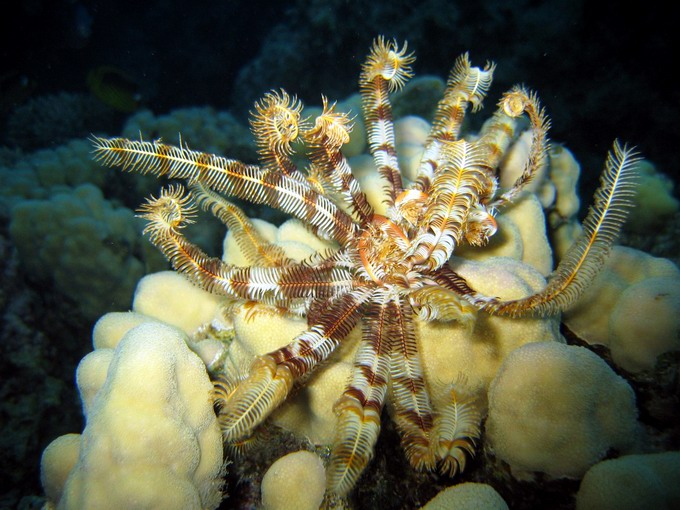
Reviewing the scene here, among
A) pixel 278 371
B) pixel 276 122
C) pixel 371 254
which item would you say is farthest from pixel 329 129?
pixel 278 371

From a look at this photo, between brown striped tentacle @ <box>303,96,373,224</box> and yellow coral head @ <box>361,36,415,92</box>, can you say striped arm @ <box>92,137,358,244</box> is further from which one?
yellow coral head @ <box>361,36,415,92</box>

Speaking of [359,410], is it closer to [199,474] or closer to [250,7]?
[199,474]

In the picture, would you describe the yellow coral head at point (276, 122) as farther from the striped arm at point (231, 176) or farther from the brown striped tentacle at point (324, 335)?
the brown striped tentacle at point (324, 335)

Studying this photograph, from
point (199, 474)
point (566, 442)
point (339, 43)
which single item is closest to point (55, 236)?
point (199, 474)

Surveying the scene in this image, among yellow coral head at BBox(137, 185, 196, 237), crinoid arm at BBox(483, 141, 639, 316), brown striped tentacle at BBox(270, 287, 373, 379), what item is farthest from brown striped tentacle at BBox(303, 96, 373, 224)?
crinoid arm at BBox(483, 141, 639, 316)

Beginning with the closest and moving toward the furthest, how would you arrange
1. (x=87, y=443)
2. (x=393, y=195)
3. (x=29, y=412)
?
(x=87, y=443) < (x=393, y=195) < (x=29, y=412)
